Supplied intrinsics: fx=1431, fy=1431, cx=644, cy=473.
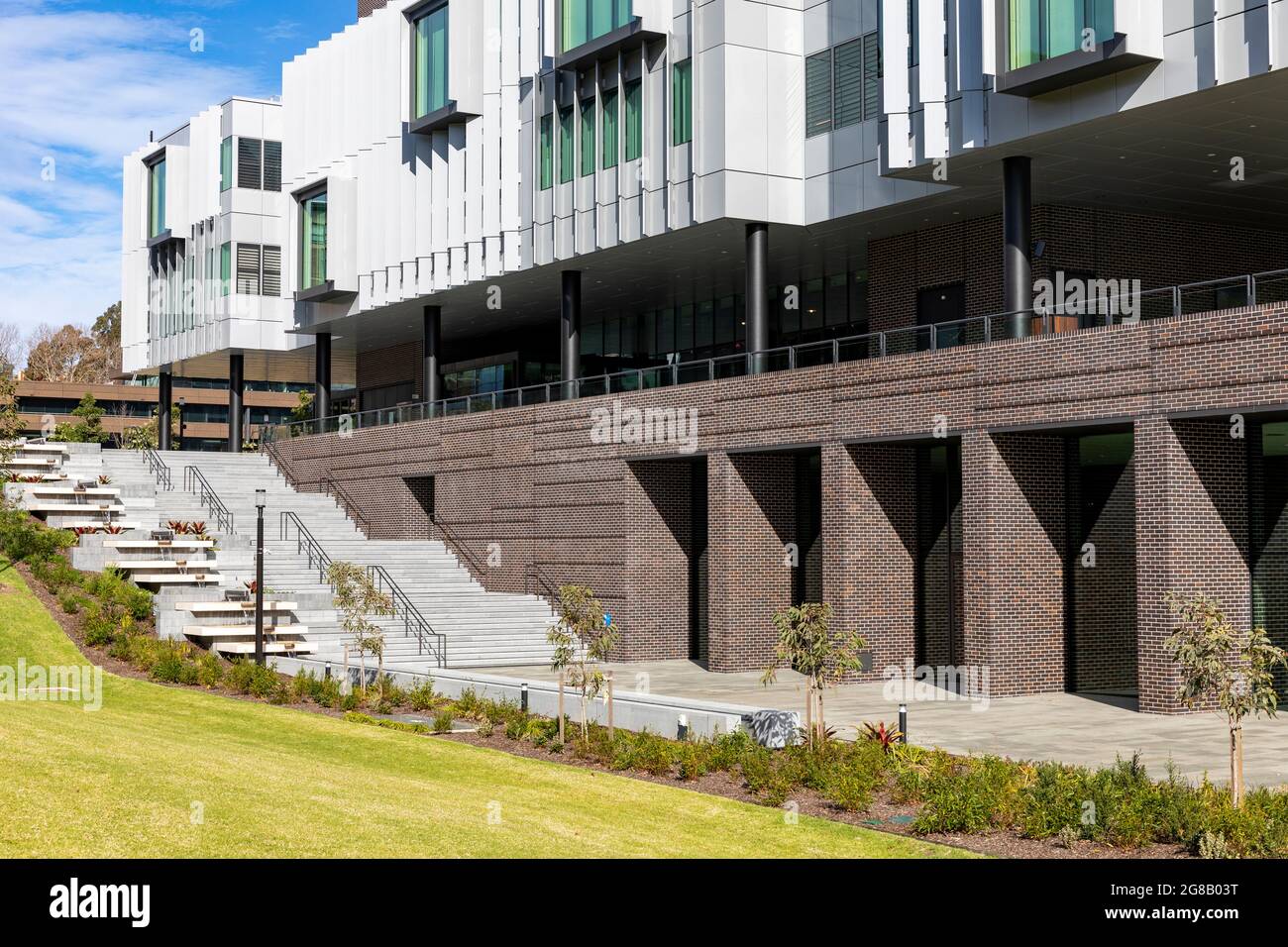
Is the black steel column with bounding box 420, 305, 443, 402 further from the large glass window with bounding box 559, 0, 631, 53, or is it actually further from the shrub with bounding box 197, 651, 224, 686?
the shrub with bounding box 197, 651, 224, 686

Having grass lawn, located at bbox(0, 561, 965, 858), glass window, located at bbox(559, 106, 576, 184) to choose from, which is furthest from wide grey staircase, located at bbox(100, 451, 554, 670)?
grass lawn, located at bbox(0, 561, 965, 858)

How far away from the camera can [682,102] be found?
35.3 m

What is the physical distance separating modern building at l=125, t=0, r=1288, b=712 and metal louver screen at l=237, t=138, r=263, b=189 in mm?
6375

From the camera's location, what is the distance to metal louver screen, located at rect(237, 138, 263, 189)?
56.6 metres

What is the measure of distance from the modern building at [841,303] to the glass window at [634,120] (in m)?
0.15

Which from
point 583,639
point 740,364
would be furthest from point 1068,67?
point 583,639

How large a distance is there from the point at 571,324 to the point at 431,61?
34.6 feet

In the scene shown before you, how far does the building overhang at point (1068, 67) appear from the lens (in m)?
24.7

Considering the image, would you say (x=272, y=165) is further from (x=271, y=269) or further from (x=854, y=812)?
(x=854, y=812)

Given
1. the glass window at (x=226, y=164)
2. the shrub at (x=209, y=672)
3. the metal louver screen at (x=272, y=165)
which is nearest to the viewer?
the shrub at (x=209, y=672)

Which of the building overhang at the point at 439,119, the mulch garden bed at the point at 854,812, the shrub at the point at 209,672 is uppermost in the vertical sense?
the building overhang at the point at 439,119

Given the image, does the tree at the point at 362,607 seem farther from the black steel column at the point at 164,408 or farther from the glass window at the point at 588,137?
the black steel column at the point at 164,408

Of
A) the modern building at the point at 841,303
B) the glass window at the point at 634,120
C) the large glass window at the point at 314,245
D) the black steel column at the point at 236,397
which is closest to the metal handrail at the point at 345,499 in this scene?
the modern building at the point at 841,303
